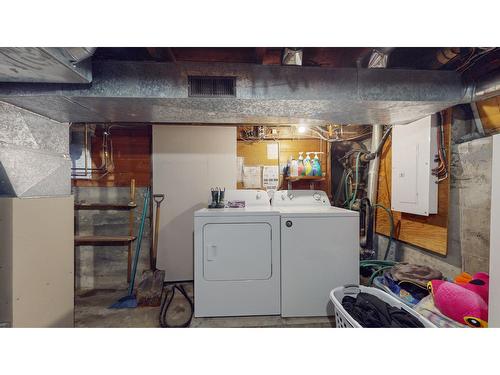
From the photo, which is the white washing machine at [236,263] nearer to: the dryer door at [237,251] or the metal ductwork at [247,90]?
the dryer door at [237,251]

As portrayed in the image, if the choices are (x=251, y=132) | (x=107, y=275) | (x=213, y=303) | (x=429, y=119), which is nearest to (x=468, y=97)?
(x=429, y=119)

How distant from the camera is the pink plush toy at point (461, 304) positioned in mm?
1349

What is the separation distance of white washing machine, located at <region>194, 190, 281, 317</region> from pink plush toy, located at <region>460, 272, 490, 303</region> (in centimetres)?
142

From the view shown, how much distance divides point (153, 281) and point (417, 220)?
3216mm

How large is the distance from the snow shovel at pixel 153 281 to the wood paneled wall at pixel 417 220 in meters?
3.03

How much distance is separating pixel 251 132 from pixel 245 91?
166 cm

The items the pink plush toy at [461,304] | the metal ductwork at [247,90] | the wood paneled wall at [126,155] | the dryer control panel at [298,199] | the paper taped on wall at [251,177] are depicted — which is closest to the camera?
the pink plush toy at [461,304]

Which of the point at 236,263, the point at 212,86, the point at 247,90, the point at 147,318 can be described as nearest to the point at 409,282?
the point at 236,263

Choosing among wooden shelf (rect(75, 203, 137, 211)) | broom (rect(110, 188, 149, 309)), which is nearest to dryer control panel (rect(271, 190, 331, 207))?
broom (rect(110, 188, 149, 309))

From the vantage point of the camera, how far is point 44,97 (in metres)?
1.50

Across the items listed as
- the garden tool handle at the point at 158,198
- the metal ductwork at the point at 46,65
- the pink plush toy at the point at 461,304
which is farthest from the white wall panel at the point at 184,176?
the pink plush toy at the point at 461,304

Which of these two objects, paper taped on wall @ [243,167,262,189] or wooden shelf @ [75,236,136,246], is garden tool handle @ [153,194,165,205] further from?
paper taped on wall @ [243,167,262,189]

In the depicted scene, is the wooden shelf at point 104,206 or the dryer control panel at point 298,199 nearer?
the dryer control panel at point 298,199

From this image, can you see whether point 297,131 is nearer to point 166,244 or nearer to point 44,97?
point 166,244
